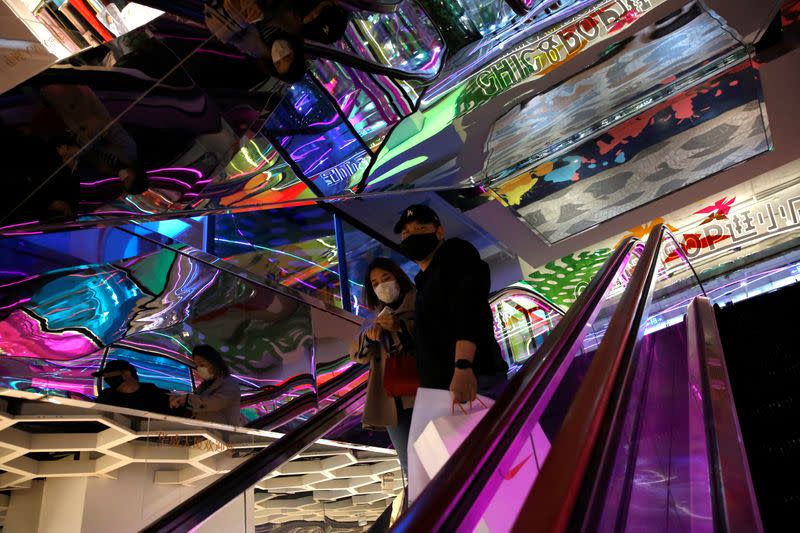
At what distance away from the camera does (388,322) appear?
301cm

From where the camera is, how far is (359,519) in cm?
314

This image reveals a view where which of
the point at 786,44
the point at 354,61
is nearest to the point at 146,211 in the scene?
the point at 354,61

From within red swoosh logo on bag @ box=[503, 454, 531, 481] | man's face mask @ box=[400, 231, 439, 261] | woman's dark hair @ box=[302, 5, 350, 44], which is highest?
woman's dark hair @ box=[302, 5, 350, 44]

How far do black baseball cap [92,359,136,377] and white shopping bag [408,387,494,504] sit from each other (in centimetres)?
155

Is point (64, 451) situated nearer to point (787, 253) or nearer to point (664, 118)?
point (664, 118)

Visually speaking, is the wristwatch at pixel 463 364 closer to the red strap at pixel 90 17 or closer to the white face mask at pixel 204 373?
the red strap at pixel 90 17

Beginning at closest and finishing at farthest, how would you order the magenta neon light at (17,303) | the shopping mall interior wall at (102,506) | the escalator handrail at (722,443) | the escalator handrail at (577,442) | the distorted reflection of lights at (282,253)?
the escalator handrail at (577,442) < the escalator handrail at (722,443) < the shopping mall interior wall at (102,506) < the magenta neon light at (17,303) < the distorted reflection of lights at (282,253)

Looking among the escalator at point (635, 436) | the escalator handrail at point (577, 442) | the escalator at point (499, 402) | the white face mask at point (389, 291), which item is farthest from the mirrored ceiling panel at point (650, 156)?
the escalator handrail at point (577, 442)

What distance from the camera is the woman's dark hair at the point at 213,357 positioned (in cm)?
374

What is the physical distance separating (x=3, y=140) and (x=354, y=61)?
7.28 ft

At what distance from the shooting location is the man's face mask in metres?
2.87

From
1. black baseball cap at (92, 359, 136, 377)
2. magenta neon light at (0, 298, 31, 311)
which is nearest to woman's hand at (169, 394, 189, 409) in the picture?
black baseball cap at (92, 359, 136, 377)

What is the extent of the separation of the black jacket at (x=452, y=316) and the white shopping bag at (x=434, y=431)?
0.32 feet

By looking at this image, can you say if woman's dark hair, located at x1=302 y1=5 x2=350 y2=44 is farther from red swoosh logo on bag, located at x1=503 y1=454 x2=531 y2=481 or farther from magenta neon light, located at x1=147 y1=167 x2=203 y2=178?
red swoosh logo on bag, located at x1=503 y1=454 x2=531 y2=481
